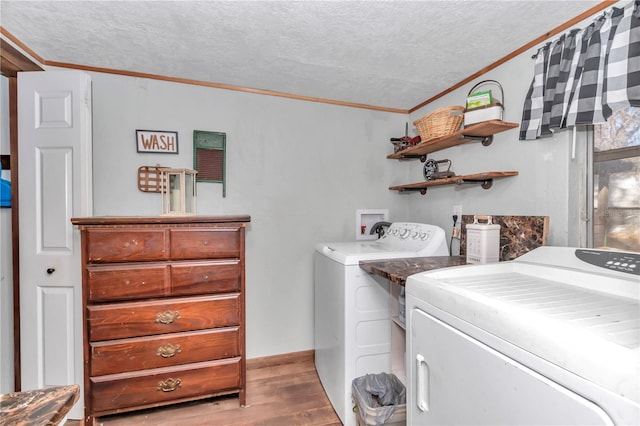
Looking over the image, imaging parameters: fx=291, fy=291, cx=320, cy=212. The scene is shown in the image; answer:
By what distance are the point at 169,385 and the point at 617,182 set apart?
2707 millimetres

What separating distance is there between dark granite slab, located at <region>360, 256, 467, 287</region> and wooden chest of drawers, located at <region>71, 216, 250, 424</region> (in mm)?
857

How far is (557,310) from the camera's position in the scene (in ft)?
2.52

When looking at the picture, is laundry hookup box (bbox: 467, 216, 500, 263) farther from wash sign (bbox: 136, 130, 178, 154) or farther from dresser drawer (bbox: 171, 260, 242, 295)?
wash sign (bbox: 136, 130, 178, 154)

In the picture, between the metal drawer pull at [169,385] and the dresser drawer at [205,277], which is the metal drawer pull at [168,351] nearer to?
the metal drawer pull at [169,385]

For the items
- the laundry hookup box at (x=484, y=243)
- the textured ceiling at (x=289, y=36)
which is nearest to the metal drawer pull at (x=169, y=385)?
the laundry hookup box at (x=484, y=243)

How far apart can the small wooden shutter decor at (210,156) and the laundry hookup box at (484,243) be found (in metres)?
1.80

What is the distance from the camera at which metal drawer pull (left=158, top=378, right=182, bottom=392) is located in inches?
70.0

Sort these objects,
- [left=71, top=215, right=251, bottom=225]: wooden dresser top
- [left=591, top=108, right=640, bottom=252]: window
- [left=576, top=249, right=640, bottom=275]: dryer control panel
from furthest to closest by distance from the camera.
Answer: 1. [left=71, top=215, right=251, bottom=225]: wooden dresser top
2. [left=591, top=108, right=640, bottom=252]: window
3. [left=576, top=249, right=640, bottom=275]: dryer control panel

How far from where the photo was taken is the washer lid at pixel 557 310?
22.3 inches

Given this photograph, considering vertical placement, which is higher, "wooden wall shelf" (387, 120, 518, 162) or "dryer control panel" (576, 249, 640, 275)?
"wooden wall shelf" (387, 120, 518, 162)

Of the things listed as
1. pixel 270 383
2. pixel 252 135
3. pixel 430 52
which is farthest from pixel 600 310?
pixel 252 135

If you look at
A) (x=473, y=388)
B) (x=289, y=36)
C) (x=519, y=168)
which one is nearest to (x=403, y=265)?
(x=473, y=388)

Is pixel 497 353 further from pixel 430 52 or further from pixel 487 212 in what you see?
pixel 430 52

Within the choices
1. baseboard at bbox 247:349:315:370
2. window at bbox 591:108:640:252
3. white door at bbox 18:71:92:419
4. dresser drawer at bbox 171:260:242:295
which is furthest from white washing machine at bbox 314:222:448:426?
white door at bbox 18:71:92:419
